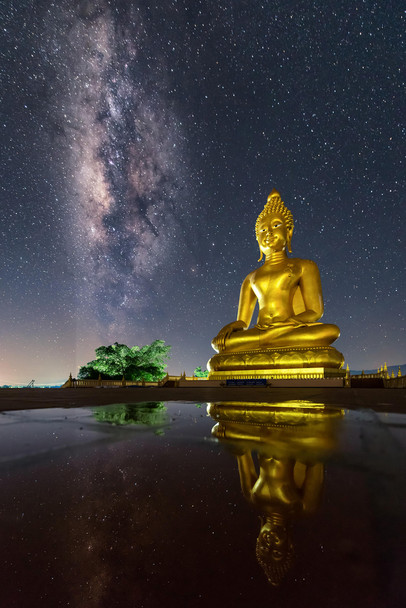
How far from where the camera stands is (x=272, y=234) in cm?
1232

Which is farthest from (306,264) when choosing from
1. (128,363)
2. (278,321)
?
(128,363)

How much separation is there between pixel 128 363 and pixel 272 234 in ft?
60.5

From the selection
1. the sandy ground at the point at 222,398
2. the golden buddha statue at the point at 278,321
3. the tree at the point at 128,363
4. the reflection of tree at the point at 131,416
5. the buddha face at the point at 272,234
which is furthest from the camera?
the tree at the point at 128,363

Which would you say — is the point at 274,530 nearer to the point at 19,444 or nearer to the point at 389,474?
the point at 389,474

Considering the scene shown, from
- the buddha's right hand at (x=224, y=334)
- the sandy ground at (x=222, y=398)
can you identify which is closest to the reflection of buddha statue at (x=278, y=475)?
the sandy ground at (x=222, y=398)

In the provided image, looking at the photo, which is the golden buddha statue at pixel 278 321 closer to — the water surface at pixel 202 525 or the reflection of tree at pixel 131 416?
the reflection of tree at pixel 131 416

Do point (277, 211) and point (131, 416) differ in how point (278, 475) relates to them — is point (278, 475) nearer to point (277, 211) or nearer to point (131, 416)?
point (131, 416)

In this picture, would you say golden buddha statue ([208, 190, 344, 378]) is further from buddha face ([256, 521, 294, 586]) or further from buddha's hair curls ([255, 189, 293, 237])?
buddha face ([256, 521, 294, 586])

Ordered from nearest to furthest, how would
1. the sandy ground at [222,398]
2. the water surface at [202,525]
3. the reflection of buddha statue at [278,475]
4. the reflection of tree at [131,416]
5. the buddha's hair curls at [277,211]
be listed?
1. the water surface at [202,525]
2. the reflection of buddha statue at [278,475]
3. the reflection of tree at [131,416]
4. the sandy ground at [222,398]
5. the buddha's hair curls at [277,211]

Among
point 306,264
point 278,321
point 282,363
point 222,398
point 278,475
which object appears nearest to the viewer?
point 278,475

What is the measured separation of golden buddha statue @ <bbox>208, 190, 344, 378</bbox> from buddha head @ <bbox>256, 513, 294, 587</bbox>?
30.2 ft

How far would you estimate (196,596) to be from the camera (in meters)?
0.40

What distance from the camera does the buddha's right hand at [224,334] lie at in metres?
10.9

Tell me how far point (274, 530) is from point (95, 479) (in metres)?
0.58
